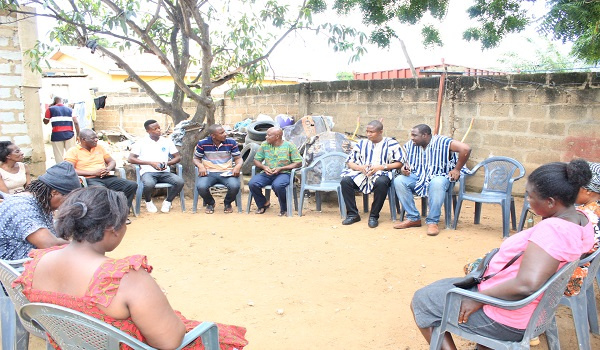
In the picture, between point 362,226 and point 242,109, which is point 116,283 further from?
point 242,109

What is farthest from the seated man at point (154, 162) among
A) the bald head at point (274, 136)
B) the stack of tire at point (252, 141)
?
the stack of tire at point (252, 141)

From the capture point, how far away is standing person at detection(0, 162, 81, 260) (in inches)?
105

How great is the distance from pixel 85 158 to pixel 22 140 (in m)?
2.49

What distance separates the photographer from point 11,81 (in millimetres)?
7473

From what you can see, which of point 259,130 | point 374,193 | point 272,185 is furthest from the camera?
point 259,130

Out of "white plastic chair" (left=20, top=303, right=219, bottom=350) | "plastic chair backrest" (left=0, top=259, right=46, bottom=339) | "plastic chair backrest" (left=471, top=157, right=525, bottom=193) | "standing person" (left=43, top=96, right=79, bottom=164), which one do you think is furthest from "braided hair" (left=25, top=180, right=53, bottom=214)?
"standing person" (left=43, top=96, right=79, bottom=164)

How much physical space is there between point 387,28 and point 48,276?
5.64 metres

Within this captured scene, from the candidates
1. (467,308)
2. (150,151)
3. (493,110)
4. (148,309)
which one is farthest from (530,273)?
(150,151)

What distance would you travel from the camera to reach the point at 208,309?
346cm

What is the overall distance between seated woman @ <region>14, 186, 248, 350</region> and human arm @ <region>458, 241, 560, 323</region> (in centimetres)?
139

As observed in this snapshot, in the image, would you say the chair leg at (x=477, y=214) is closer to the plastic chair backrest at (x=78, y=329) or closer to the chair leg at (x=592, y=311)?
the chair leg at (x=592, y=311)

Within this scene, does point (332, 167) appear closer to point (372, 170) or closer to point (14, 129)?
point (372, 170)

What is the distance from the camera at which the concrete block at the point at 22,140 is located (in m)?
7.61

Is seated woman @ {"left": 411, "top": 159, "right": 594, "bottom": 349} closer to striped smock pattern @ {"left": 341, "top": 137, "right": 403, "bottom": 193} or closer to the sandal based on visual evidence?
striped smock pattern @ {"left": 341, "top": 137, "right": 403, "bottom": 193}
